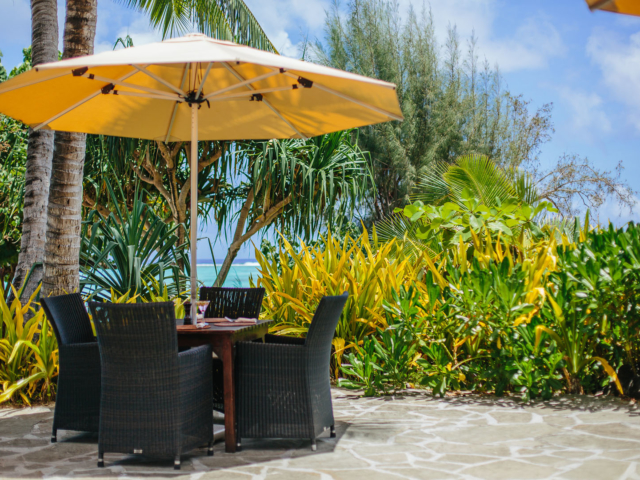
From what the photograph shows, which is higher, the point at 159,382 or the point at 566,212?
the point at 566,212

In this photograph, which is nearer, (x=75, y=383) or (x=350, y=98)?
(x=75, y=383)

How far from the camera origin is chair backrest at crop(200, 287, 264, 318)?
4.26 meters

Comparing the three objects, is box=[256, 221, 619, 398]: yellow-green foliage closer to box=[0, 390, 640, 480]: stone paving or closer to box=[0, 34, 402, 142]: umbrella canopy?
box=[0, 390, 640, 480]: stone paving

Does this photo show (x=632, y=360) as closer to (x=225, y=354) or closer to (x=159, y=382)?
(x=225, y=354)

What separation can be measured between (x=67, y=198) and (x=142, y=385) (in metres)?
2.35

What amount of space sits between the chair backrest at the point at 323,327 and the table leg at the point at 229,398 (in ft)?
1.35

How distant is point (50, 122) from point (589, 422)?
400 cm

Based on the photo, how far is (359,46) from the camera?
15.3m

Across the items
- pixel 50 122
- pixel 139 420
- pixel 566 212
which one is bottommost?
pixel 139 420

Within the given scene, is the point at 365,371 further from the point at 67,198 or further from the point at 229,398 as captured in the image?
the point at 67,198

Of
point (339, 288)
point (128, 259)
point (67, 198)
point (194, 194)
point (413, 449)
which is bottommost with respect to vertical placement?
point (413, 449)

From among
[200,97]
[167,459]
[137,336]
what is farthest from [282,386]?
[200,97]

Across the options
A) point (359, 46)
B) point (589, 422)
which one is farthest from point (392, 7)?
point (589, 422)

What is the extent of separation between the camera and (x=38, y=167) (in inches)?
210
